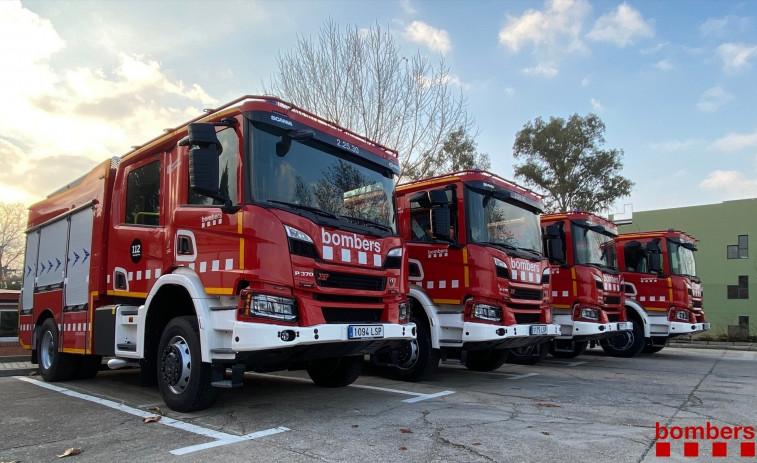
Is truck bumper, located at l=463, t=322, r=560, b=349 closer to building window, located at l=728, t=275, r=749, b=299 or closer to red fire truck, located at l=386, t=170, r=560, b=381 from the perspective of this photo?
red fire truck, located at l=386, t=170, r=560, b=381

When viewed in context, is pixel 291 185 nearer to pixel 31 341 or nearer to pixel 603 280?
pixel 31 341

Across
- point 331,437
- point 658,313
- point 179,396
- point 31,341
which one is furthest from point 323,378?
point 658,313

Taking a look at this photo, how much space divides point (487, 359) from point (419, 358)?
6.98 feet

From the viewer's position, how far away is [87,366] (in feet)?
27.0

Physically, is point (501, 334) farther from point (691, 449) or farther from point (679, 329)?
point (679, 329)

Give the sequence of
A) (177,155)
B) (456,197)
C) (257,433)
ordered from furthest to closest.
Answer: (456,197)
(177,155)
(257,433)

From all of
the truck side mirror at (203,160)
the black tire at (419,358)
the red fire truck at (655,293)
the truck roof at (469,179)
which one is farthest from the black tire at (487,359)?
the truck side mirror at (203,160)

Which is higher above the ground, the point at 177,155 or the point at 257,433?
the point at 177,155

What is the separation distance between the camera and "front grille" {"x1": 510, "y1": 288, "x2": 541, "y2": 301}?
25.0ft

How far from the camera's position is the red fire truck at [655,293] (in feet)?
40.9

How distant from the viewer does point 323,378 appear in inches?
279

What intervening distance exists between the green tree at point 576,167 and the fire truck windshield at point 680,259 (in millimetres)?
16015

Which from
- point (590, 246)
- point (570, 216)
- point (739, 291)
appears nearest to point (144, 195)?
point (570, 216)

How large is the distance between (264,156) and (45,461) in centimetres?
297
